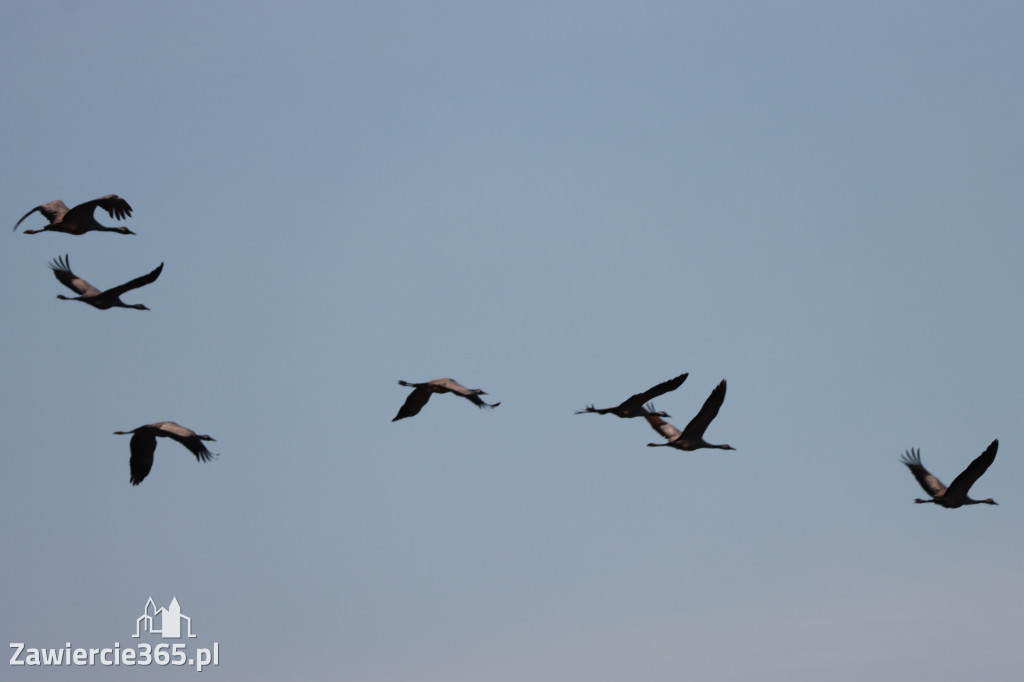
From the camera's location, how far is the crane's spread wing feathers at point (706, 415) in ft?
144

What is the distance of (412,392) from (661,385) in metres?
8.02

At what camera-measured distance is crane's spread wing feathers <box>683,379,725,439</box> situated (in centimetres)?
4375

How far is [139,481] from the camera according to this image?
43156 millimetres

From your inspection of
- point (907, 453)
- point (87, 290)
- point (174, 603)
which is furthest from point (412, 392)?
point (174, 603)

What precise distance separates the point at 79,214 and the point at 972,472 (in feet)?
100

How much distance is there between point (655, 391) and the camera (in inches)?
1768

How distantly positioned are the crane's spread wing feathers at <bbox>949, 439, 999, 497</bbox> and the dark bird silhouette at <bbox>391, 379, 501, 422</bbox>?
16.8 metres

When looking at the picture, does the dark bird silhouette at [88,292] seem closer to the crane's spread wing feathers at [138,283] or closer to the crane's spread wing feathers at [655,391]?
the crane's spread wing feathers at [138,283]

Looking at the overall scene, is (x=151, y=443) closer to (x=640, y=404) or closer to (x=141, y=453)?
(x=141, y=453)

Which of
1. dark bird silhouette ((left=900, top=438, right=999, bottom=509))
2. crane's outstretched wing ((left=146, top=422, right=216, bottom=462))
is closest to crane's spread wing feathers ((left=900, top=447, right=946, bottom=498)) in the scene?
dark bird silhouette ((left=900, top=438, right=999, bottom=509))

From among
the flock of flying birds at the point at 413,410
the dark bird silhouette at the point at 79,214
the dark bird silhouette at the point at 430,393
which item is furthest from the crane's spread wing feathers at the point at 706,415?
the dark bird silhouette at the point at 79,214

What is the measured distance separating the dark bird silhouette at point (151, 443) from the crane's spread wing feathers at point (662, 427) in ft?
54.6

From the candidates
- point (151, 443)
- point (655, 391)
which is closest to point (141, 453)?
point (151, 443)

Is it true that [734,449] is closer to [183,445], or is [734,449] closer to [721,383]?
[721,383]
